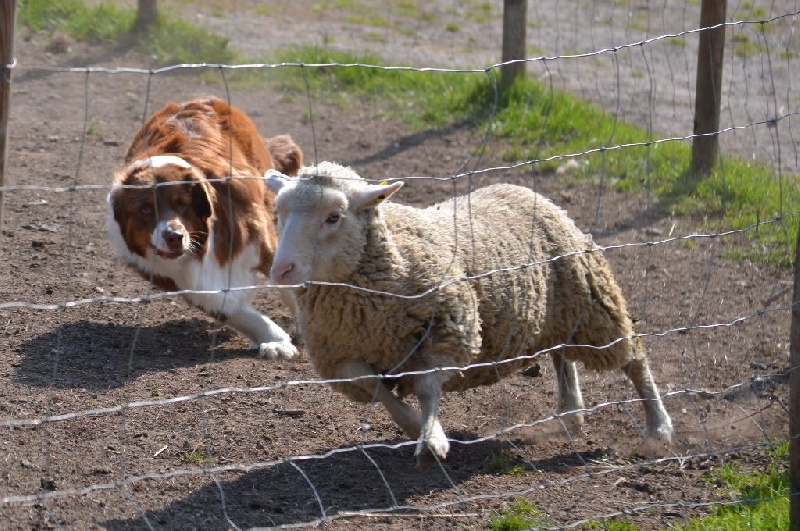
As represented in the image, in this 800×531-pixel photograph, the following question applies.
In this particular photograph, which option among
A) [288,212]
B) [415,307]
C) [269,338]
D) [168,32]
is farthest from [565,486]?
[168,32]

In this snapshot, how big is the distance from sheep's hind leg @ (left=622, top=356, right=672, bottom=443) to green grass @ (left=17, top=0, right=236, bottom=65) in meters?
7.86

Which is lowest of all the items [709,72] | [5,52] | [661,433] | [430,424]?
[661,433]

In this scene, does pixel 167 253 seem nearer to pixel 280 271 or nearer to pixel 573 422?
pixel 280 271

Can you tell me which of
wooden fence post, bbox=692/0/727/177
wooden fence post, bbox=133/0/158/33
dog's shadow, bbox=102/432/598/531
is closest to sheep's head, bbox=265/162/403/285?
dog's shadow, bbox=102/432/598/531

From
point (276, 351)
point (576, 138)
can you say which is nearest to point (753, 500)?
point (276, 351)

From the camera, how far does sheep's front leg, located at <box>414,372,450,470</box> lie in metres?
4.64

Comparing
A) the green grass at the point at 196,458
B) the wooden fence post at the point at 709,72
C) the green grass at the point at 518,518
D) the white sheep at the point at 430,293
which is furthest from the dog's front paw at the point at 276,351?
the wooden fence post at the point at 709,72

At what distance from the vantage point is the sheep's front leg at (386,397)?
4863 mm

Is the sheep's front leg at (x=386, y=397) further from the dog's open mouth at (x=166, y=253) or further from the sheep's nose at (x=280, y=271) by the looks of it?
the dog's open mouth at (x=166, y=253)

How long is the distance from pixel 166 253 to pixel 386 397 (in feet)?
6.75

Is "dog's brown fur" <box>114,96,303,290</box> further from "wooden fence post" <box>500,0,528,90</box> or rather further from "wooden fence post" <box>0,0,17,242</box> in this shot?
"wooden fence post" <box>500,0,528,90</box>

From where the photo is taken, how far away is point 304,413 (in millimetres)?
5566

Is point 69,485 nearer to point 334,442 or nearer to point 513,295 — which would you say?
point 334,442

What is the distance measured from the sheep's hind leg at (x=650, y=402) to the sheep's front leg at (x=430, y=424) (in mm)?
1183
